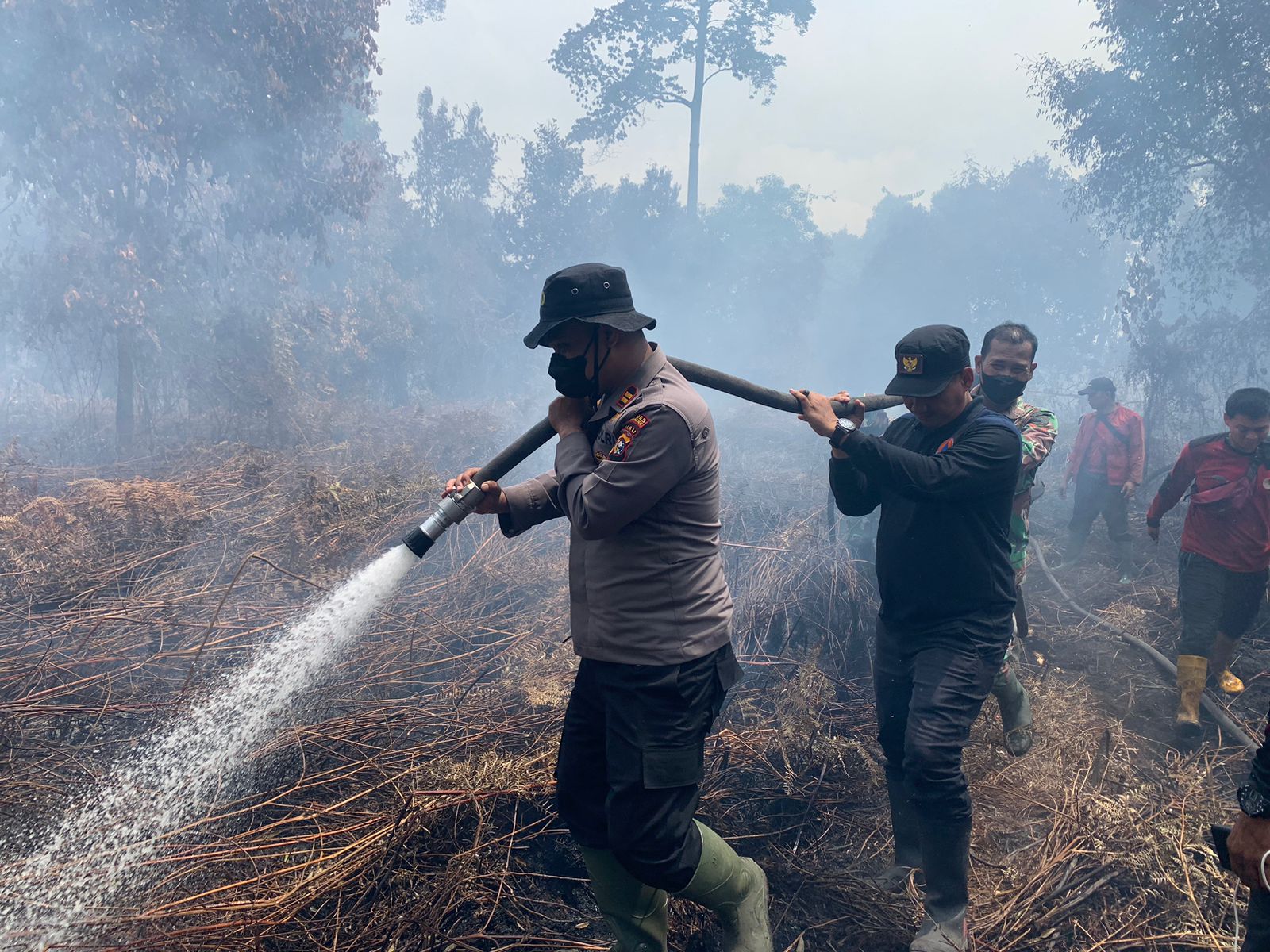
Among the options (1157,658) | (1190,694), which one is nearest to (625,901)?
(1190,694)

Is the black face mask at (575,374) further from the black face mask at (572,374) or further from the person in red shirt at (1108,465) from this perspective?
the person in red shirt at (1108,465)

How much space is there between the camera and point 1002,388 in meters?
4.11

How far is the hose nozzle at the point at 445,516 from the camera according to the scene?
8.34 ft

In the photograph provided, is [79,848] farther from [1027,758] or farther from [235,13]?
[235,13]

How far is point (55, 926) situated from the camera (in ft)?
8.09

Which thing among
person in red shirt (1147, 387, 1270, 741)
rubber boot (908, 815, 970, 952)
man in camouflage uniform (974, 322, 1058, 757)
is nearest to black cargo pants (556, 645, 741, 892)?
rubber boot (908, 815, 970, 952)

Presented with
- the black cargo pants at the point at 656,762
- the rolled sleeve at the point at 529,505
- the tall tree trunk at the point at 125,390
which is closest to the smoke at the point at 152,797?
the rolled sleeve at the point at 529,505

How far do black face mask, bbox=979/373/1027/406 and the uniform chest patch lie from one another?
293cm

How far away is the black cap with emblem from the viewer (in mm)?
2924

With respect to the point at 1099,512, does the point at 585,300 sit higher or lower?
higher

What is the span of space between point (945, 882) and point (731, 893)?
0.88 metres

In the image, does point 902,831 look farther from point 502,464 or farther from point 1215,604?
point 1215,604

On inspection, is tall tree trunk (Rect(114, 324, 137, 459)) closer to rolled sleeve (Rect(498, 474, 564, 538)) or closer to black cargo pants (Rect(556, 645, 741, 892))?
rolled sleeve (Rect(498, 474, 564, 538))

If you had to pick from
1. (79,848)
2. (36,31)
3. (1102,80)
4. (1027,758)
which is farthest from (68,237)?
(1102,80)
